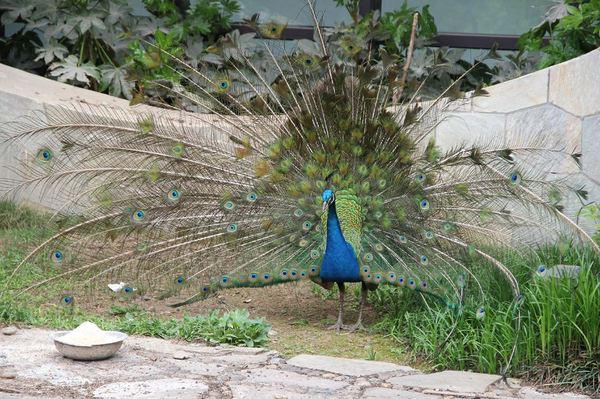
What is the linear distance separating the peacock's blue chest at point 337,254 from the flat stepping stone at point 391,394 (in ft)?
4.54

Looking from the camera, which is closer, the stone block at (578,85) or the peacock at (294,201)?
the peacock at (294,201)

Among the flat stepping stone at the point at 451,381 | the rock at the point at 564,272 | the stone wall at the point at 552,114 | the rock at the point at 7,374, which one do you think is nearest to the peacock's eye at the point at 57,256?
the rock at the point at 7,374

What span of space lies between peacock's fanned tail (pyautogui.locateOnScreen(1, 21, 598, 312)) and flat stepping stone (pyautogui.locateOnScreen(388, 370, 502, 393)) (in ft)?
3.39

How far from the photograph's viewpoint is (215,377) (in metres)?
5.09

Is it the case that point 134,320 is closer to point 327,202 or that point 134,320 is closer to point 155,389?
point 327,202

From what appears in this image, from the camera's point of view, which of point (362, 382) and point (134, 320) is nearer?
point (362, 382)

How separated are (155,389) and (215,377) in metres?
0.38

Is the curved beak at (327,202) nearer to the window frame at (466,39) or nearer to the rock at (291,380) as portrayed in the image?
the rock at (291,380)

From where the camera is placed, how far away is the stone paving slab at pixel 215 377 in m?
4.80

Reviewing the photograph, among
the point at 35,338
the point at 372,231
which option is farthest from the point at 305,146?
the point at 35,338

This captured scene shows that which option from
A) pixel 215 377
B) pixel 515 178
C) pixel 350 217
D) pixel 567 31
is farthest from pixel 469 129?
pixel 215 377

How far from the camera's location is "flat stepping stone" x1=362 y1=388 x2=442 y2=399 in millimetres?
4891

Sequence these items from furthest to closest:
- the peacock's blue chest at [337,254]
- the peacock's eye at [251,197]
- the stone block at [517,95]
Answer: the stone block at [517,95], the peacock's eye at [251,197], the peacock's blue chest at [337,254]

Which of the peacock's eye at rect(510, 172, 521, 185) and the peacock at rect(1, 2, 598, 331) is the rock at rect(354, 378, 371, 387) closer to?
the peacock at rect(1, 2, 598, 331)
